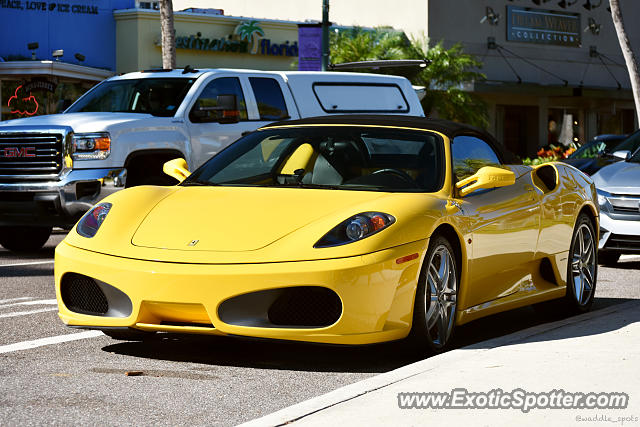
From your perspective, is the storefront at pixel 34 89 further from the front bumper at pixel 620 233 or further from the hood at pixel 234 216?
the hood at pixel 234 216

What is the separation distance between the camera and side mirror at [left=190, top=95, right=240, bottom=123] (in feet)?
44.9

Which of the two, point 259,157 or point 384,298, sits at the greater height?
point 259,157

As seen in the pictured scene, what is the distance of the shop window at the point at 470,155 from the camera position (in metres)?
7.66

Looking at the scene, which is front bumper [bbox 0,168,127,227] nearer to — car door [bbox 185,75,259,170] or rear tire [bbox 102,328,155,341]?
car door [bbox 185,75,259,170]

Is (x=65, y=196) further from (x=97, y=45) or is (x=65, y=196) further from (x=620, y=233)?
(x=97, y=45)

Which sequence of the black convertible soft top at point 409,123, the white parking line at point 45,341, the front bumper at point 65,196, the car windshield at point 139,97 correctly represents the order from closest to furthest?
1. the white parking line at point 45,341
2. the black convertible soft top at point 409,123
3. the front bumper at point 65,196
4. the car windshield at point 139,97

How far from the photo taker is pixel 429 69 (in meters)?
41.2

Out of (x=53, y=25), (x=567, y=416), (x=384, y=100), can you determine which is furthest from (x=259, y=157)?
(x=53, y=25)

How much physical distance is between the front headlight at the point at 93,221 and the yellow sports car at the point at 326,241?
0.01 metres

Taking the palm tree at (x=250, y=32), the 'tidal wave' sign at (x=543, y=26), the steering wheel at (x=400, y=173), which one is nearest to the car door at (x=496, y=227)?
the steering wheel at (x=400, y=173)

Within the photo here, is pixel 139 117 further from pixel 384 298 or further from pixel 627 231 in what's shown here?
pixel 384 298

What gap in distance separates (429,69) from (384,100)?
25.4 metres

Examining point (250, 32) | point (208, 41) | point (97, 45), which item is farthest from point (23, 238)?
point (250, 32)

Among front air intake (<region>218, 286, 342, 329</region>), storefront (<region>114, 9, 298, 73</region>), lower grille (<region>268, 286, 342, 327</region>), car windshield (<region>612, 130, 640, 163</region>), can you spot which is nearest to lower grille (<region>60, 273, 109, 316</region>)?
front air intake (<region>218, 286, 342, 329</region>)
